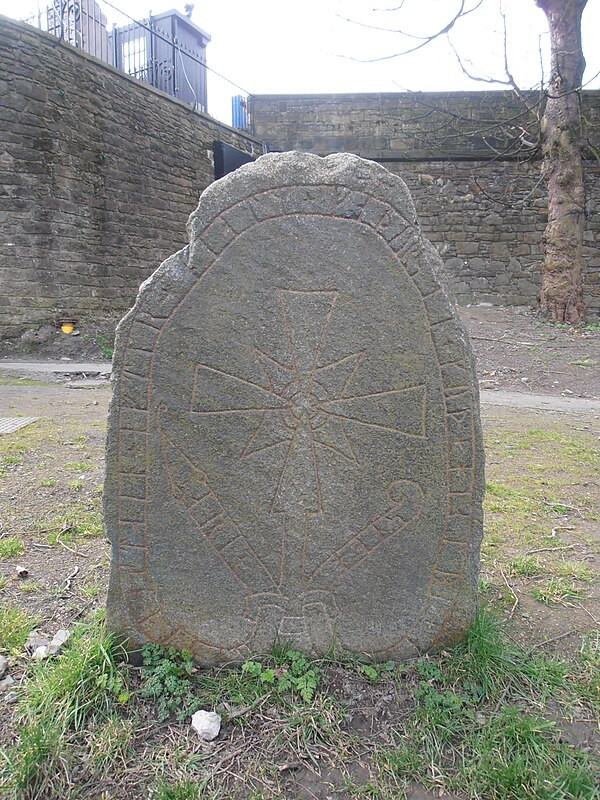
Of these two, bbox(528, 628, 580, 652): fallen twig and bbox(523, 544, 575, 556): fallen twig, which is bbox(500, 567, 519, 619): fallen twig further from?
bbox(523, 544, 575, 556): fallen twig

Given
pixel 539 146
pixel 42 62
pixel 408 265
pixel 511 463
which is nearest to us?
pixel 408 265

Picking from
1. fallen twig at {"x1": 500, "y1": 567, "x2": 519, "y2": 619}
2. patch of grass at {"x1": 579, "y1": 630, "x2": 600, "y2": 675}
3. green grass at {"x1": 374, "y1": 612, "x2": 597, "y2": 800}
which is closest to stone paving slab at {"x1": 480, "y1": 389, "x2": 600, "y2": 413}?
fallen twig at {"x1": 500, "y1": 567, "x2": 519, "y2": 619}

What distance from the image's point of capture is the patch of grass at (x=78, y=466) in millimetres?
3936

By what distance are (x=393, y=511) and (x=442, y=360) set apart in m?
0.54

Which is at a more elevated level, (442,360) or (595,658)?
(442,360)

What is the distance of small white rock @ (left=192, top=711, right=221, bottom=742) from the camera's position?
5.63 feet

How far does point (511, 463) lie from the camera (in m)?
4.25

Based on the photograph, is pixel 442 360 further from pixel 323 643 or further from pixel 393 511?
pixel 323 643

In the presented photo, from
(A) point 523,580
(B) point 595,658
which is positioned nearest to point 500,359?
(A) point 523,580

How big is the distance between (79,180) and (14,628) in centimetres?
938

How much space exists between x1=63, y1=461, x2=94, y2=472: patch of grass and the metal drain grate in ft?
3.29

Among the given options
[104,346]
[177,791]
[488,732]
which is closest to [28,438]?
[177,791]

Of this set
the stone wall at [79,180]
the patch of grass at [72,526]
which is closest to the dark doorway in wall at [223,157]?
the stone wall at [79,180]

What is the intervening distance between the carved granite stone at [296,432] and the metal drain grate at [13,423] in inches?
128
